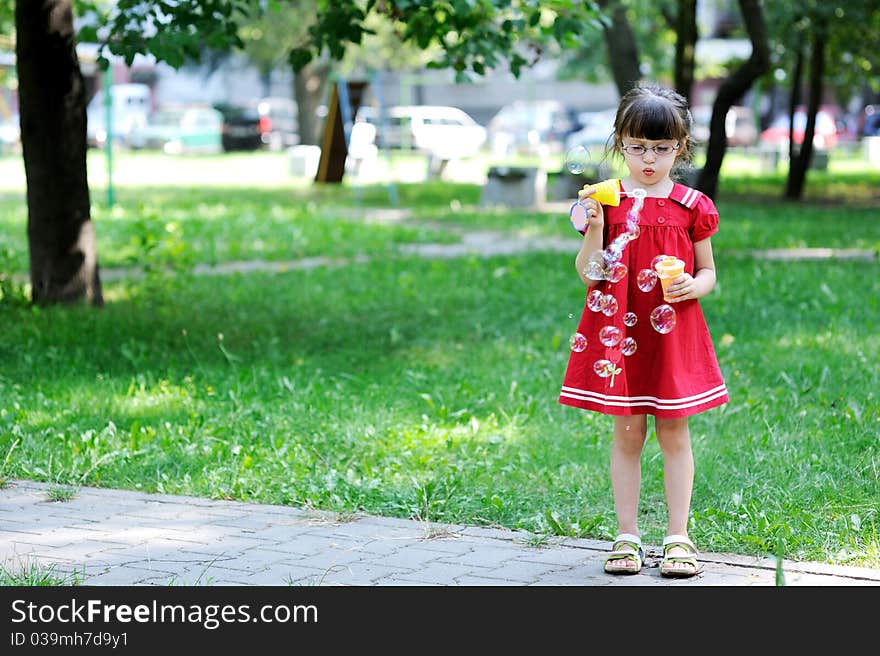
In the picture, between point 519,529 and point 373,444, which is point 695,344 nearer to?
point 519,529

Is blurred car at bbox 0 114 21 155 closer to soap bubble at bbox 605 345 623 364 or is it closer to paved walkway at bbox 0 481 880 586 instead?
paved walkway at bbox 0 481 880 586

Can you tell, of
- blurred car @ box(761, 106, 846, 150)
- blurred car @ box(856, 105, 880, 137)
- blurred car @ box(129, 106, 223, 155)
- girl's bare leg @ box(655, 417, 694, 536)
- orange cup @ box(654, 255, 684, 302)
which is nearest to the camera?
orange cup @ box(654, 255, 684, 302)

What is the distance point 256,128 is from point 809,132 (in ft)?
96.5

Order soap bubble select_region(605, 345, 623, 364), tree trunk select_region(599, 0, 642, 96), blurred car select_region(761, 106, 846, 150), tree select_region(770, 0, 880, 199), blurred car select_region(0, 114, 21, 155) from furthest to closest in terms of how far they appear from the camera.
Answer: blurred car select_region(761, 106, 846, 150) → blurred car select_region(0, 114, 21, 155) → tree select_region(770, 0, 880, 199) → tree trunk select_region(599, 0, 642, 96) → soap bubble select_region(605, 345, 623, 364)

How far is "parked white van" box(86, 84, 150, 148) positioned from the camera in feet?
169

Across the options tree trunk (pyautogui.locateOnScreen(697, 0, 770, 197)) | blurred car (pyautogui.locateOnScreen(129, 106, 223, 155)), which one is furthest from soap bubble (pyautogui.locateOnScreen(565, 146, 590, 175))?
blurred car (pyautogui.locateOnScreen(129, 106, 223, 155))

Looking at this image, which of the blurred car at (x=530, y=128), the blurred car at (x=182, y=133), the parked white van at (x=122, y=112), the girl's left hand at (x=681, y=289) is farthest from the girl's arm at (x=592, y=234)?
the parked white van at (x=122, y=112)

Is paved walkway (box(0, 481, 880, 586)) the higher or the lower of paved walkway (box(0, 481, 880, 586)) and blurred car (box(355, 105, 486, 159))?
the lower

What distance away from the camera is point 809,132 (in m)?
23.0

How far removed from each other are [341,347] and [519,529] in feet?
12.6

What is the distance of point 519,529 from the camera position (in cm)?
502

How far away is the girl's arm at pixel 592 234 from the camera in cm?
425

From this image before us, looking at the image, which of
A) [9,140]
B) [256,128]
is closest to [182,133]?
[256,128]

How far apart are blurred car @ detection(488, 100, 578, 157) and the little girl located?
39.7 m
